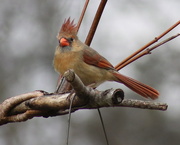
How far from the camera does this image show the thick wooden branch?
4.93 feet

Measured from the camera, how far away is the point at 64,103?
1.58 meters

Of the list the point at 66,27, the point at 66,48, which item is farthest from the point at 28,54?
Answer: the point at 66,27

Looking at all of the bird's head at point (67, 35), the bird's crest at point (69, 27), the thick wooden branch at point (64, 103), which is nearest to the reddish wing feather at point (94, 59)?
the bird's head at point (67, 35)

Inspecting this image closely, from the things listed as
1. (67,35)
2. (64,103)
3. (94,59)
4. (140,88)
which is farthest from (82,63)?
(64,103)

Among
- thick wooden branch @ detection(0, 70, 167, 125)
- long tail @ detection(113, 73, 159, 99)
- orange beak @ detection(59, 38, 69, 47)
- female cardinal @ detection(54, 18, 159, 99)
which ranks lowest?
thick wooden branch @ detection(0, 70, 167, 125)

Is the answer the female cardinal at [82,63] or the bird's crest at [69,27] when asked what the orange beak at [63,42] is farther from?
the bird's crest at [69,27]

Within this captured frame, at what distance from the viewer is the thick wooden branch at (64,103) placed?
4.93 feet

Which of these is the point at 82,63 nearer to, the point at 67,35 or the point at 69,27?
the point at 67,35

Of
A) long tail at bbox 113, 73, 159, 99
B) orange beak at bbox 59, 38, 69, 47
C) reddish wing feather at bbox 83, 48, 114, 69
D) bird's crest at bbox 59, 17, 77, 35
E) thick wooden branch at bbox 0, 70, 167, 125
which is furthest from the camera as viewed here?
reddish wing feather at bbox 83, 48, 114, 69

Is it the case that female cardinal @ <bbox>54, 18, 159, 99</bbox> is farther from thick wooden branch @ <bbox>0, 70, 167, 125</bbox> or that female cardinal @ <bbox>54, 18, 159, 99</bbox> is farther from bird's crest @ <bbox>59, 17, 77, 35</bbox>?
thick wooden branch @ <bbox>0, 70, 167, 125</bbox>

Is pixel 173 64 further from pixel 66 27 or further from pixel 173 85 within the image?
pixel 66 27

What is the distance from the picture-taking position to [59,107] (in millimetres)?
1604

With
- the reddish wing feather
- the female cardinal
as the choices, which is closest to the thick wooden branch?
the female cardinal

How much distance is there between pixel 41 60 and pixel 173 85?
6.20 feet
